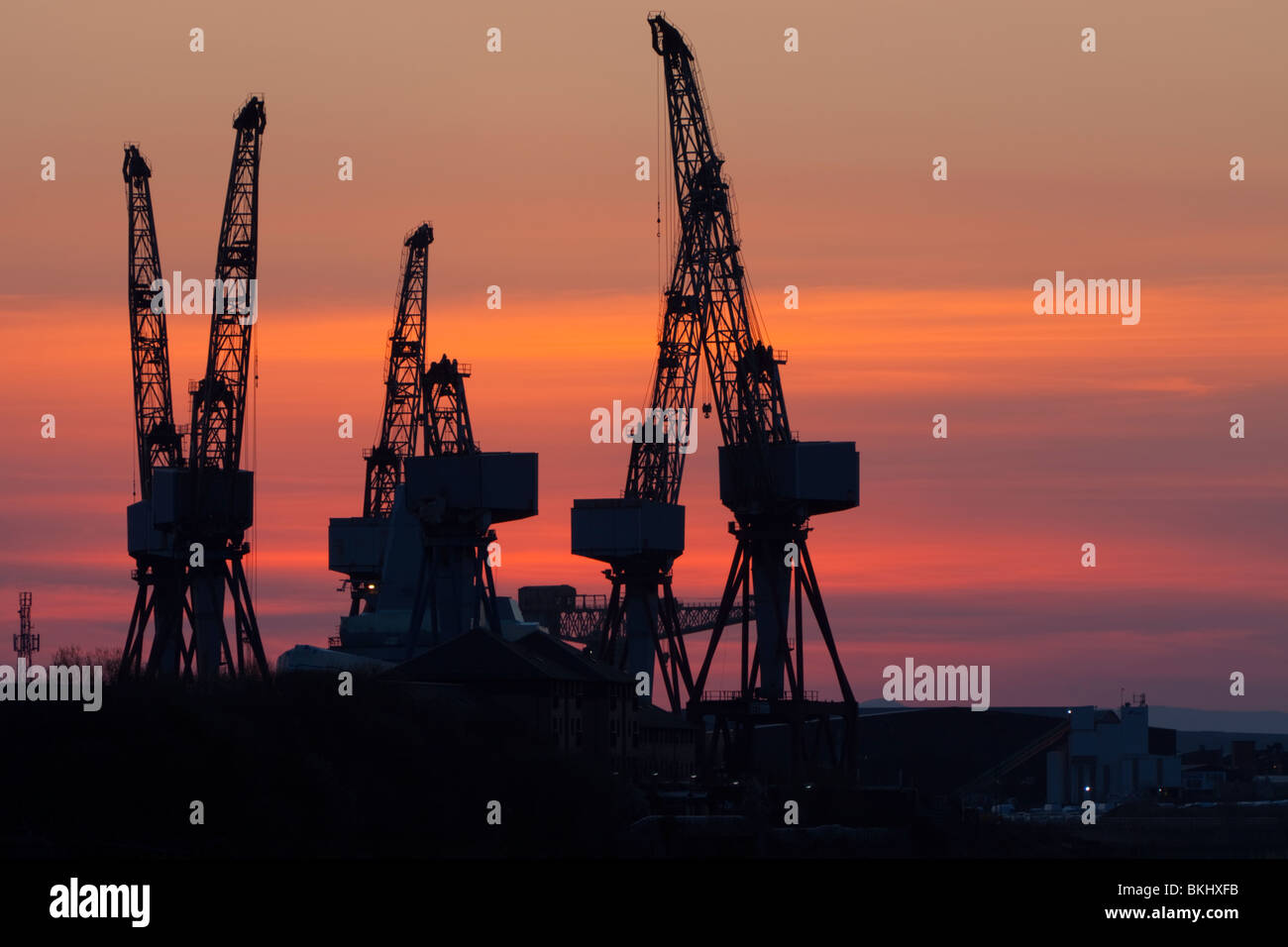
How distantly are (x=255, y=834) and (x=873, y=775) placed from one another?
340 ft

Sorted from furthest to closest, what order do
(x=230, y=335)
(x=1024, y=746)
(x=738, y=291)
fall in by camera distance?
(x=1024, y=746) < (x=230, y=335) < (x=738, y=291)

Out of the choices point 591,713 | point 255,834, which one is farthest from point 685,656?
point 255,834

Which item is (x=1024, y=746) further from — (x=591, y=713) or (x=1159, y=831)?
(x=591, y=713)

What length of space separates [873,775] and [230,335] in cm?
7328
